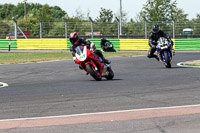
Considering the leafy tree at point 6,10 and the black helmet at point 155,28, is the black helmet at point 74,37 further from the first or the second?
the leafy tree at point 6,10

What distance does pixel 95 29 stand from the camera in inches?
1438

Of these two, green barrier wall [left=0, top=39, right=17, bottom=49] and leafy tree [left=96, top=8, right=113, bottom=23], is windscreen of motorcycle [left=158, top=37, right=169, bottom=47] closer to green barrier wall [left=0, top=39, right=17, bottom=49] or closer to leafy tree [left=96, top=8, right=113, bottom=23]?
green barrier wall [left=0, top=39, right=17, bottom=49]

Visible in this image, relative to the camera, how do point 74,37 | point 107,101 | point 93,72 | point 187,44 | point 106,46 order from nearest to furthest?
1. point 107,101
2. point 93,72
3. point 74,37
4. point 106,46
5. point 187,44

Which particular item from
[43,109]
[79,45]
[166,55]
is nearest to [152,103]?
[43,109]

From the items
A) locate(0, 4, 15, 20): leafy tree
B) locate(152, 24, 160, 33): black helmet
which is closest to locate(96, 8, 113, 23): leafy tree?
locate(152, 24, 160, 33): black helmet

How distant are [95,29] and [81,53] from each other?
77.2ft

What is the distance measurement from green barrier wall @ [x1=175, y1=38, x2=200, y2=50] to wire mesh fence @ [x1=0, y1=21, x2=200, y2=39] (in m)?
1.22

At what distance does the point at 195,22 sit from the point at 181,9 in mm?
33265

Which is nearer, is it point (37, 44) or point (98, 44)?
point (98, 44)

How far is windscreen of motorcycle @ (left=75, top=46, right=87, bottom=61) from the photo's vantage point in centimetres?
1304

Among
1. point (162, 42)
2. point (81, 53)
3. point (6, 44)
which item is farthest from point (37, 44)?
point (81, 53)

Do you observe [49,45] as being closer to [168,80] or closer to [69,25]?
[69,25]

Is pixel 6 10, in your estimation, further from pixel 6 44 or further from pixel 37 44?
pixel 37 44

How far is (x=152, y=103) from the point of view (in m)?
8.59
